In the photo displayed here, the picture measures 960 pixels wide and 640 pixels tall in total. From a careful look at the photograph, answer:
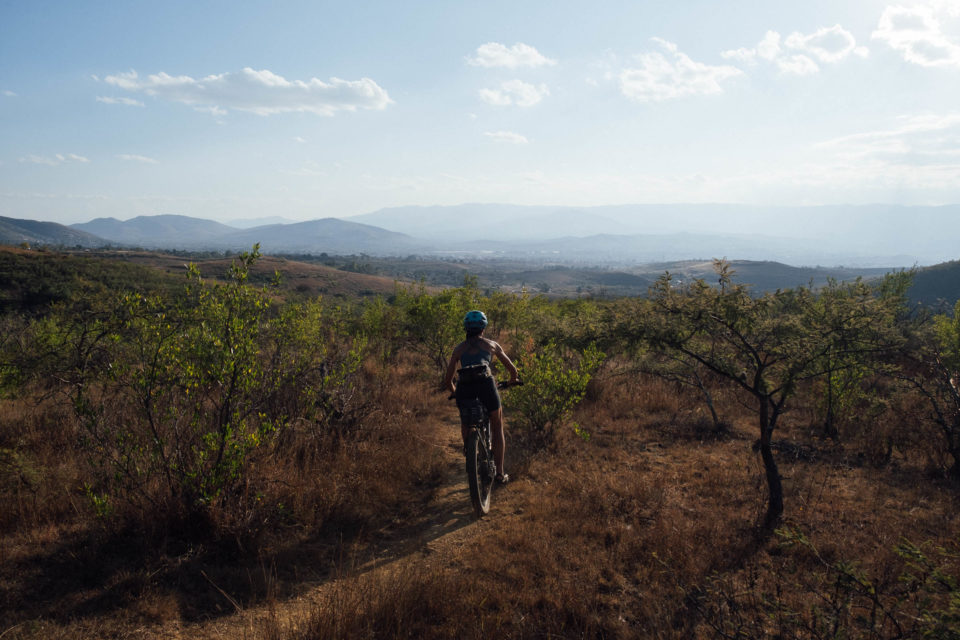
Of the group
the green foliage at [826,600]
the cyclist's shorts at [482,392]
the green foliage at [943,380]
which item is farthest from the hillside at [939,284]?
the cyclist's shorts at [482,392]

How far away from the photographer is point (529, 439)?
7352 millimetres

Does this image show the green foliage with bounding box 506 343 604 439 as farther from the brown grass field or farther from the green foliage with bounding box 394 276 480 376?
the green foliage with bounding box 394 276 480 376

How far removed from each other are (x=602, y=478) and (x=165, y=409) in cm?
536

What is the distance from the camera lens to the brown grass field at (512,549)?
3.32 metres

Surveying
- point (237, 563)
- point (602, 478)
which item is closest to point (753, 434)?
point (602, 478)

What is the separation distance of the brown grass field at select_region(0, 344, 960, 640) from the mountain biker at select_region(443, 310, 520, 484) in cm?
86

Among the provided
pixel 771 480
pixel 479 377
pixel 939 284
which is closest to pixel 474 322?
pixel 479 377

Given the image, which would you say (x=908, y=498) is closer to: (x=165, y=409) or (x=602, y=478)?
(x=602, y=478)

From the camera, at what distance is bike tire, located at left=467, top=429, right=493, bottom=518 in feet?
16.6

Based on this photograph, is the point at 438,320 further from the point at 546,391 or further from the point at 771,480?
the point at 771,480

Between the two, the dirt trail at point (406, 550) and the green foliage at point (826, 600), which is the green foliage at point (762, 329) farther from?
the dirt trail at point (406, 550)

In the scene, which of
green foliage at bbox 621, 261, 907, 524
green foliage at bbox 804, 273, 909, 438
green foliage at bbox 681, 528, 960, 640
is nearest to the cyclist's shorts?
green foliage at bbox 621, 261, 907, 524

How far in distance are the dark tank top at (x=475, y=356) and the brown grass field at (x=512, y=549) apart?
6.03 feet

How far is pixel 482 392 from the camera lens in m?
5.57
